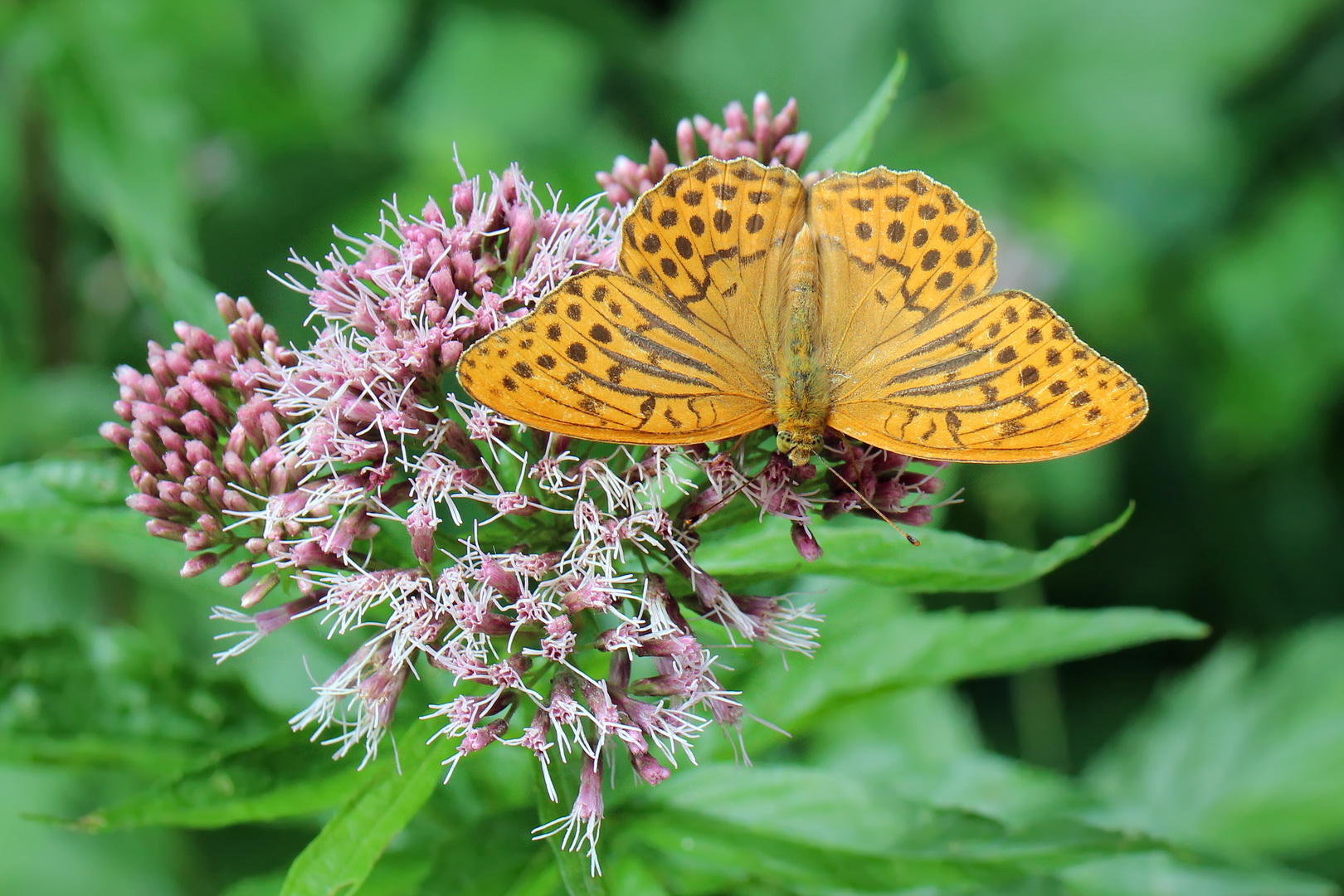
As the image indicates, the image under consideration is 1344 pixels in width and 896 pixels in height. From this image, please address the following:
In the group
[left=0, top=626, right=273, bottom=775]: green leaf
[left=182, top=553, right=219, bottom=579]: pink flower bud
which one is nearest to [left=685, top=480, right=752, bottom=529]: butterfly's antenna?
[left=182, top=553, right=219, bottom=579]: pink flower bud

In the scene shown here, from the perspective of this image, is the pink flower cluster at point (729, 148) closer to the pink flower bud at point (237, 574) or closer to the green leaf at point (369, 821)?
the pink flower bud at point (237, 574)

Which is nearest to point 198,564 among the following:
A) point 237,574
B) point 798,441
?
point 237,574

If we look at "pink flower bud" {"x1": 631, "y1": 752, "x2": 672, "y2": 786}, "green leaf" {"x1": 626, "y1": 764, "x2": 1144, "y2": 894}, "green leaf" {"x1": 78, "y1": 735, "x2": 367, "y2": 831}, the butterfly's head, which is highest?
the butterfly's head

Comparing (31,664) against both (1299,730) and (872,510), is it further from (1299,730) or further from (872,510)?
(1299,730)

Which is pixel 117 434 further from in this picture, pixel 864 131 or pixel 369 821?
pixel 864 131

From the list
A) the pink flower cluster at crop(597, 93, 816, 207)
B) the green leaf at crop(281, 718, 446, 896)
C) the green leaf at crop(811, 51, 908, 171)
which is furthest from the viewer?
the pink flower cluster at crop(597, 93, 816, 207)

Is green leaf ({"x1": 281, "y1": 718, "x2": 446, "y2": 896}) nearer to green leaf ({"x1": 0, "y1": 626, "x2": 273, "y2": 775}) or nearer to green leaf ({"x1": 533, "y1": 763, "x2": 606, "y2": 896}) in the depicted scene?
green leaf ({"x1": 533, "y1": 763, "x2": 606, "y2": 896})

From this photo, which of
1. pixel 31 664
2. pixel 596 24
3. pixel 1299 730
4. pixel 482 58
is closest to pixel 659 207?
pixel 31 664
